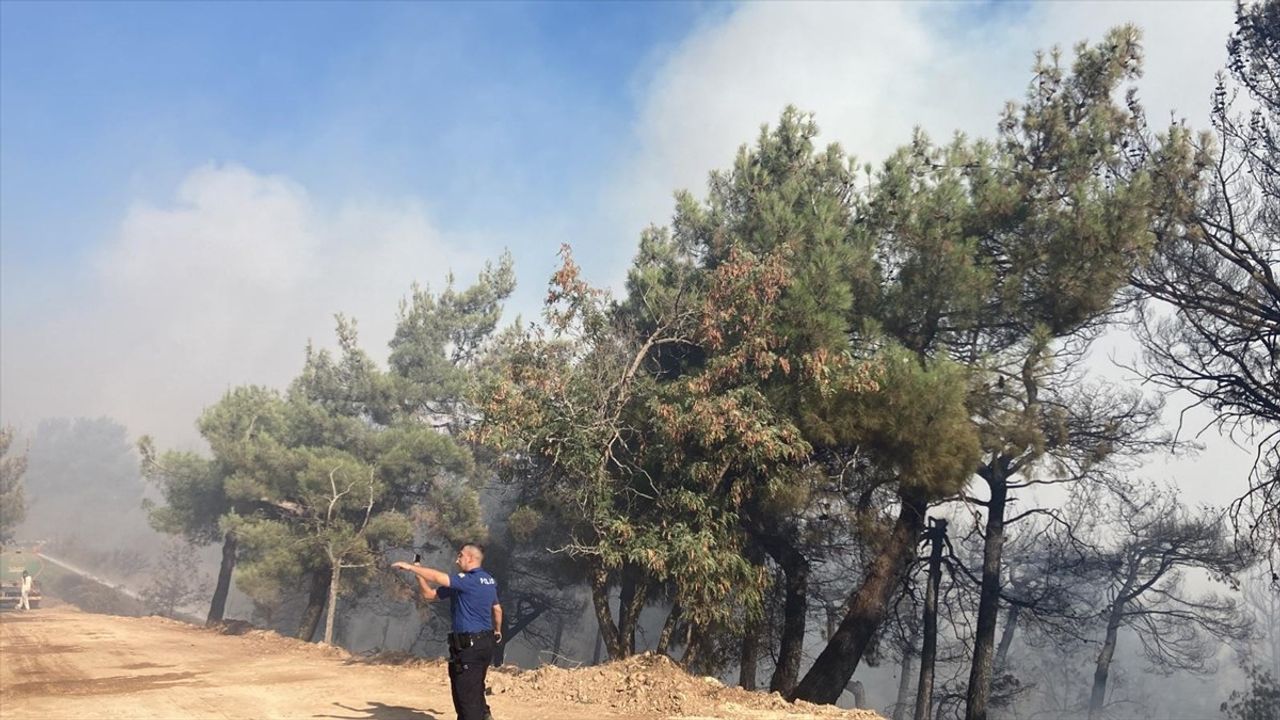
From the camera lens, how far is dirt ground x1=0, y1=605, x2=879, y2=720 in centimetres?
898

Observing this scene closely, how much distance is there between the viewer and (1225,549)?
24.2 m

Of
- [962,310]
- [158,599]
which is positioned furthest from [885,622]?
[158,599]

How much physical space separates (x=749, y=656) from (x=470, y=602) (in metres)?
10.9

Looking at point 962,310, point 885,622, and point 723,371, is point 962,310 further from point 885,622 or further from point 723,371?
point 885,622

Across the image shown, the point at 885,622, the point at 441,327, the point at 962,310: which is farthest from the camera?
the point at 441,327

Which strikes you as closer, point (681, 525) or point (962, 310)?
point (681, 525)

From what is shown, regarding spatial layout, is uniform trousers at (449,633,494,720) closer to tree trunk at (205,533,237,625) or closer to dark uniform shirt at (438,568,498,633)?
dark uniform shirt at (438,568,498,633)

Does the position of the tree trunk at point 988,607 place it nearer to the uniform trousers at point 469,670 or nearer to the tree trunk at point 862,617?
the tree trunk at point 862,617

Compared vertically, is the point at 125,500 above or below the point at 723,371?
below

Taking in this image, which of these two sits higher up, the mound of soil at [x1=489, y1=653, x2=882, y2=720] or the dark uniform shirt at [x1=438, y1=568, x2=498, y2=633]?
the dark uniform shirt at [x1=438, y1=568, x2=498, y2=633]

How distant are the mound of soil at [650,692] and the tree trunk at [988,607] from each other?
8.74 metres

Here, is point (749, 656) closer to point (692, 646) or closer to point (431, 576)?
point (692, 646)

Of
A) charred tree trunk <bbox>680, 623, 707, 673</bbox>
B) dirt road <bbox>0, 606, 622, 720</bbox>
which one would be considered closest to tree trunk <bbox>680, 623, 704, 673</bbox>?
charred tree trunk <bbox>680, 623, 707, 673</bbox>

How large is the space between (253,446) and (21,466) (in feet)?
115
